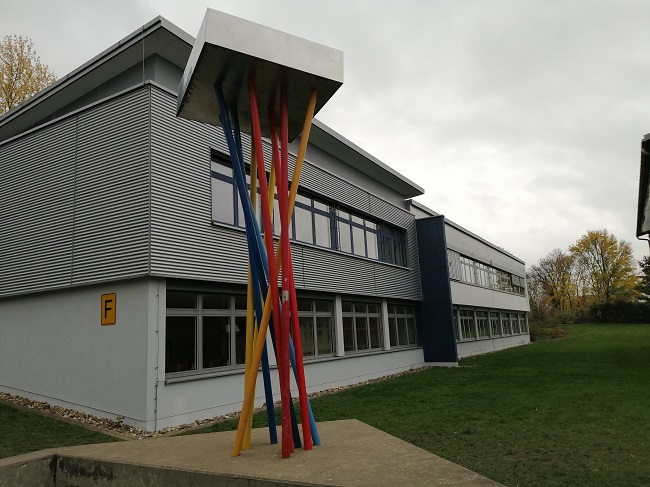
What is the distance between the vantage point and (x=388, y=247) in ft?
68.9

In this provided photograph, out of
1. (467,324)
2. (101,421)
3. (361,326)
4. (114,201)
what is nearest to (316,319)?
(361,326)

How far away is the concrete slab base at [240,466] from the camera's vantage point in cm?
380

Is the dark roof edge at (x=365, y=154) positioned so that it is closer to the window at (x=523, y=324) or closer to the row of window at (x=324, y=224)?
the row of window at (x=324, y=224)

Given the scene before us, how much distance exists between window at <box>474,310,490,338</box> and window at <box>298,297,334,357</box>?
58.3ft

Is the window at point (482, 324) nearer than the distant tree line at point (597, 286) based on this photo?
Yes

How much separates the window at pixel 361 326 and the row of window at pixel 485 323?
30.4ft

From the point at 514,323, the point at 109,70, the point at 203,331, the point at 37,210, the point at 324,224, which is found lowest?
the point at 514,323

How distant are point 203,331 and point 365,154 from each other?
35.2 feet

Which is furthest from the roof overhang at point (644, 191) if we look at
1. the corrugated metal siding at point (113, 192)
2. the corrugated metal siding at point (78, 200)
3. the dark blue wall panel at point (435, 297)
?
the corrugated metal siding at point (78, 200)

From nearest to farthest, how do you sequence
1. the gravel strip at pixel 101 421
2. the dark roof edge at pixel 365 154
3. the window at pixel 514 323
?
the gravel strip at pixel 101 421, the dark roof edge at pixel 365 154, the window at pixel 514 323

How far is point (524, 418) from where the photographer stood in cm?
902

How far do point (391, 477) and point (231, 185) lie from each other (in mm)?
9622

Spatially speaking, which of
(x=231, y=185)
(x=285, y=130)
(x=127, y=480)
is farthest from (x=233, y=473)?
(x=231, y=185)

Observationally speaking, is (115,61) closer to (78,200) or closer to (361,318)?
(78,200)
